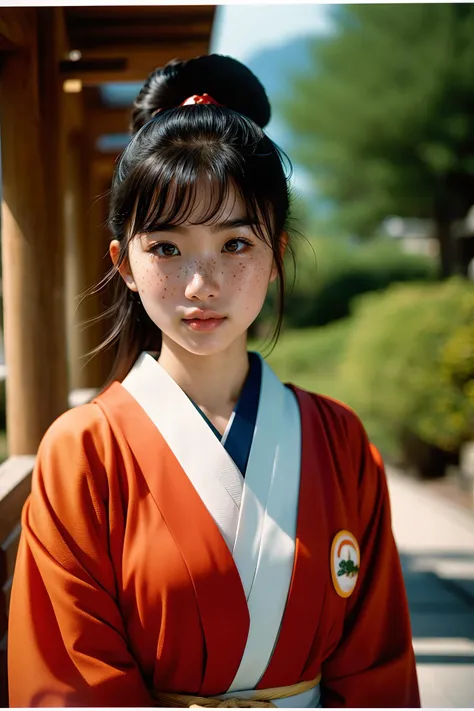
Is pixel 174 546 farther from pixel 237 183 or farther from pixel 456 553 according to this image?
pixel 456 553

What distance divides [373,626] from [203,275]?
0.89m

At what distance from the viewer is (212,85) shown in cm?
174

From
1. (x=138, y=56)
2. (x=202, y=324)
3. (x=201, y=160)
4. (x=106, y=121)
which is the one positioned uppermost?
(x=106, y=121)

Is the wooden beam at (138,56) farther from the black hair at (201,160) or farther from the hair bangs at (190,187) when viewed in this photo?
the hair bangs at (190,187)

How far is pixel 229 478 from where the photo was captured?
1567 millimetres

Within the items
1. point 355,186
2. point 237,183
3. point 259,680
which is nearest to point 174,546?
point 259,680

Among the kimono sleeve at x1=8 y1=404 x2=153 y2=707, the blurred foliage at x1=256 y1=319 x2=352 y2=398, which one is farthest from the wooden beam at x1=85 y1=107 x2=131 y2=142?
the blurred foliage at x1=256 y1=319 x2=352 y2=398

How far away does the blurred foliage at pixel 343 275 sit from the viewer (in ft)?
53.2

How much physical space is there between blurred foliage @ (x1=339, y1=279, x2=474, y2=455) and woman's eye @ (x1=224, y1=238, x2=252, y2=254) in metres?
4.95

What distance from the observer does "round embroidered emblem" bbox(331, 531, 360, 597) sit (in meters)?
1.59

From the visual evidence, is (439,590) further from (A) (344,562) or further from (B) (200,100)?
(B) (200,100)

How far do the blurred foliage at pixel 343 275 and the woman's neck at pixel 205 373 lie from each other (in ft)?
47.2

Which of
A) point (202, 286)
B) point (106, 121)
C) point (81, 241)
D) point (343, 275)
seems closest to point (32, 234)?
point (202, 286)

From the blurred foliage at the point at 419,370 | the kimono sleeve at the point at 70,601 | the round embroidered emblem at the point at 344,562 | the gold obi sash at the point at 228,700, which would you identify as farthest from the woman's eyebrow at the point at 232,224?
the blurred foliage at the point at 419,370
